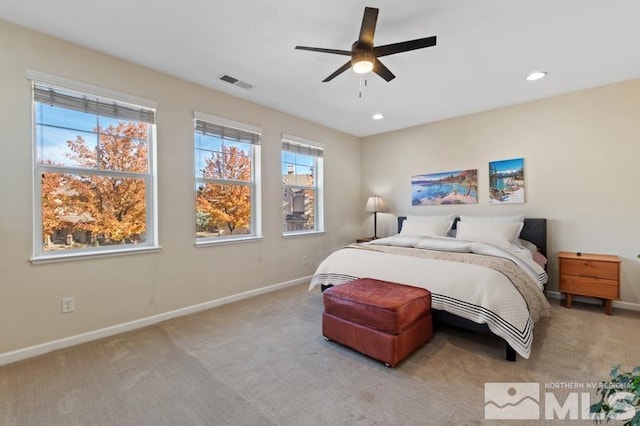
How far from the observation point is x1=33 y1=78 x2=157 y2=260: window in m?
2.50

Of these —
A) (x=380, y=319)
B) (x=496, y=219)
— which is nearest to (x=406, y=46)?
(x=380, y=319)

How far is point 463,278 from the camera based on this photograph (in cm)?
247

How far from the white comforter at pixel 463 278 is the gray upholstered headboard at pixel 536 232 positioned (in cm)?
75

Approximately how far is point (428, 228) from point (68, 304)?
419 centimetres

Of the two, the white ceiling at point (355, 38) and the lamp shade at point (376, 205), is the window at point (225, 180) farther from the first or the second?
the lamp shade at point (376, 205)

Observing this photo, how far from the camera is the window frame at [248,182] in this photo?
11.3 ft

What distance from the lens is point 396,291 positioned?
2.47 meters

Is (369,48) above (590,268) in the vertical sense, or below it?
above

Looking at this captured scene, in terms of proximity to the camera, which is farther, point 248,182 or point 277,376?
point 248,182

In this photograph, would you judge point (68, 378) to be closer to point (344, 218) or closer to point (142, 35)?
point (142, 35)

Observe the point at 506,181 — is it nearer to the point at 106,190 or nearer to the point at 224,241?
the point at 224,241

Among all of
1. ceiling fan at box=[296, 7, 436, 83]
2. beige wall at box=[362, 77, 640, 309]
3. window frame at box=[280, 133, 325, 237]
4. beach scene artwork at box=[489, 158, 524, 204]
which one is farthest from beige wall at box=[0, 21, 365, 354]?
beach scene artwork at box=[489, 158, 524, 204]

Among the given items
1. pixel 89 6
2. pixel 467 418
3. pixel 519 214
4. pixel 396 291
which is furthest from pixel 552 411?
pixel 89 6

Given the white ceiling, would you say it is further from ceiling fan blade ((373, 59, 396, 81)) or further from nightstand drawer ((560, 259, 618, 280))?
nightstand drawer ((560, 259, 618, 280))
